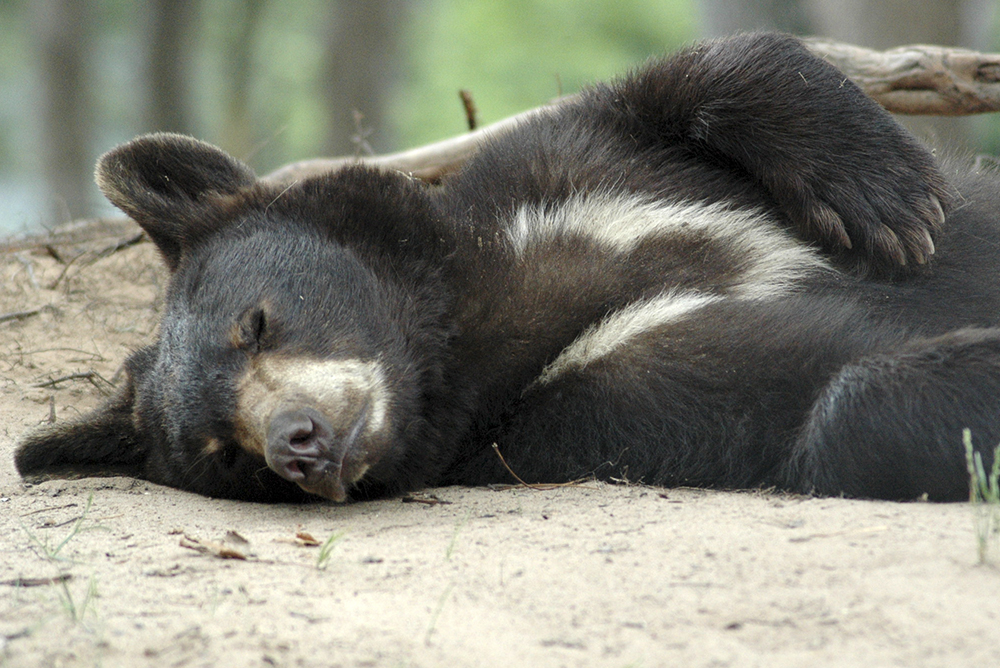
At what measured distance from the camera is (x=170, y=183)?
4008 mm

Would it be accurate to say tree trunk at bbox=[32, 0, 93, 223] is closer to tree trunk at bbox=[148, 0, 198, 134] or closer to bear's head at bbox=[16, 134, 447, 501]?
tree trunk at bbox=[148, 0, 198, 134]

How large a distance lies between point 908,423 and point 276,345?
2031mm

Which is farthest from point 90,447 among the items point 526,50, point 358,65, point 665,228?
point 526,50

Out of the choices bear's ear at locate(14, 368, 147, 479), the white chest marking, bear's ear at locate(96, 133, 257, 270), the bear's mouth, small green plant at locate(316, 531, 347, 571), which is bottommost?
Answer: bear's ear at locate(14, 368, 147, 479)

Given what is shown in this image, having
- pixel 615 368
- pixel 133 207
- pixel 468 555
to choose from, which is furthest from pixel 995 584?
pixel 133 207

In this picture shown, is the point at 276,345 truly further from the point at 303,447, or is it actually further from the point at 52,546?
the point at 52,546

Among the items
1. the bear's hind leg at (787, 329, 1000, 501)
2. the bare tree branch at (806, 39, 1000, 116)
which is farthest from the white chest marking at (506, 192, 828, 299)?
the bare tree branch at (806, 39, 1000, 116)

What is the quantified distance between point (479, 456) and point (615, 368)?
1.94ft

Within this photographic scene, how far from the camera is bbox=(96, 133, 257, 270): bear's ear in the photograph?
3.87m

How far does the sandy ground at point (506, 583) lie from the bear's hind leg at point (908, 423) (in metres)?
0.16

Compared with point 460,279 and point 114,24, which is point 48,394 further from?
point 114,24

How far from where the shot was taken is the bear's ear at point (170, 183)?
12.7ft

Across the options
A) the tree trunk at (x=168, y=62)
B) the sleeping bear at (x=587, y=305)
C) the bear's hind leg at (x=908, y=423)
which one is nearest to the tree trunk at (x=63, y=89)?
the tree trunk at (x=168, y=62)

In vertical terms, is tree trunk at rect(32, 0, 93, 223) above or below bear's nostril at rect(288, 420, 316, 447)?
above
